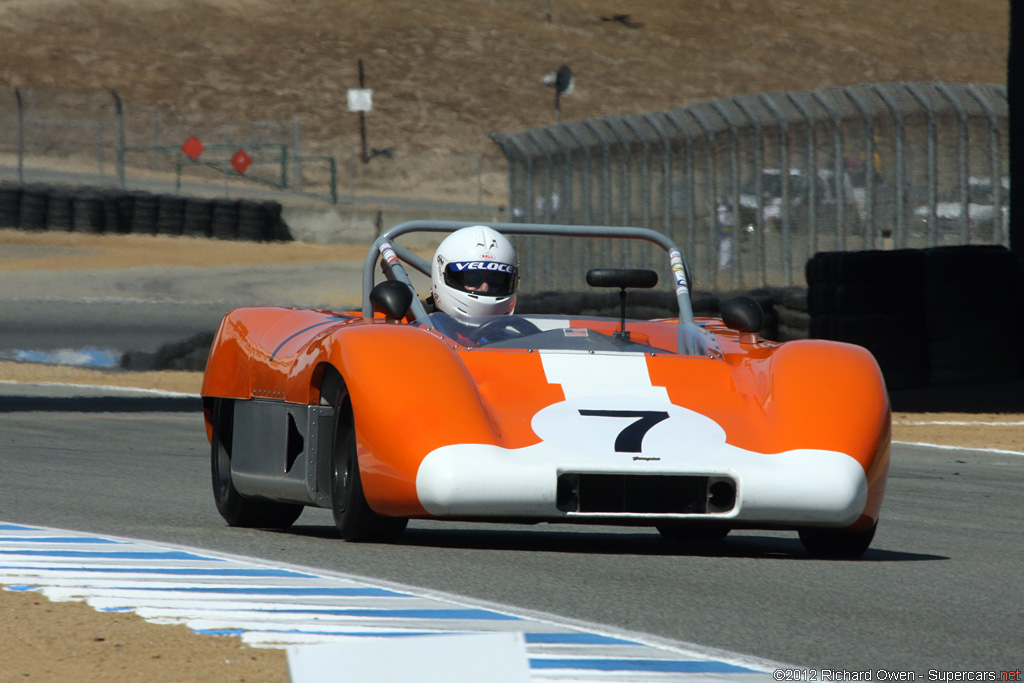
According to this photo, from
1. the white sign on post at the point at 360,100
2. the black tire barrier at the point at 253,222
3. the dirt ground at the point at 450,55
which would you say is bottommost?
the black tire barrier at the point at 253,222

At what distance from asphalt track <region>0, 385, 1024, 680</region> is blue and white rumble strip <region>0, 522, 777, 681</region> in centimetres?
19

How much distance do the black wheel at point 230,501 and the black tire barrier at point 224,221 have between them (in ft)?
101

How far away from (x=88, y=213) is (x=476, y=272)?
A: 3052 cm

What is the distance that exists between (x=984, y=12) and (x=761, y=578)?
8599 centimetres

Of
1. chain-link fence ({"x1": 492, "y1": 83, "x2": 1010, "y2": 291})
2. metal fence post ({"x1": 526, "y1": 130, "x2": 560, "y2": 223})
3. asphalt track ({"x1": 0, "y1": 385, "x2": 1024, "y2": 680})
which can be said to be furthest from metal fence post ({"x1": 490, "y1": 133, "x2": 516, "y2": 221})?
asphalt track ({"x1": 0, "y1": 385, "x2": 1024, "y2": 680})

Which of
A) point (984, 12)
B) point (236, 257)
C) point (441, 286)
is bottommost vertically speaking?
point (236, 257)

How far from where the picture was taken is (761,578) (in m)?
5.59

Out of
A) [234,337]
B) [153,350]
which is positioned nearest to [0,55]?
[153,350]

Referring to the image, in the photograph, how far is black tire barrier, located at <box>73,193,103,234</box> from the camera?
119 ft

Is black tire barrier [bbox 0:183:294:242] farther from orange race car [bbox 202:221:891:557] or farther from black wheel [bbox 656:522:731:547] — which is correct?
black wheel [bbox 656:522:731:547]

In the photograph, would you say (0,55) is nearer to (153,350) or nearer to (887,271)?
(153,350)

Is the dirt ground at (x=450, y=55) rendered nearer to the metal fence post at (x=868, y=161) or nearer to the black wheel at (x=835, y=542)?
the metal fence post at (x=868, y=161)

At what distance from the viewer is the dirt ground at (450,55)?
62125mm

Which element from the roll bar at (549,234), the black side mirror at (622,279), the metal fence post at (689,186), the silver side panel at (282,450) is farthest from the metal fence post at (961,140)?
the silver side panel at (282,450)
